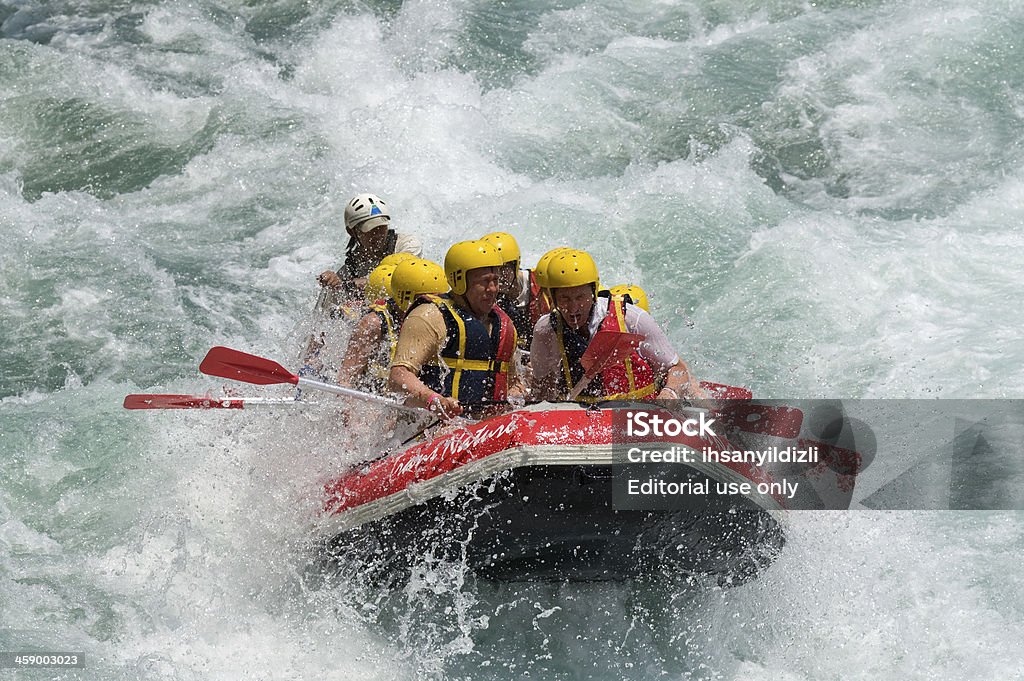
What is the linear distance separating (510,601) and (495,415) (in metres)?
1.05

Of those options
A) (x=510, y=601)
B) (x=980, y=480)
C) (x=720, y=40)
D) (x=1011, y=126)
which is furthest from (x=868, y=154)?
(x=510, y=601)

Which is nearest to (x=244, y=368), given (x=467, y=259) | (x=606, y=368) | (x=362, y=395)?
(x=362, y=395)

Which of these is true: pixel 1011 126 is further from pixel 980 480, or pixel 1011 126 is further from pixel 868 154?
pixel 980 480

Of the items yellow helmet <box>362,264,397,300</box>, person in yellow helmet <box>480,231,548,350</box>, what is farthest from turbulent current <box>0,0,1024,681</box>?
person in yellow helmet <box>480,231,548,350</box>

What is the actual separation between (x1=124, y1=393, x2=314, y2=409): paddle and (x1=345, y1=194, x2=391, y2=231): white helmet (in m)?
1.39

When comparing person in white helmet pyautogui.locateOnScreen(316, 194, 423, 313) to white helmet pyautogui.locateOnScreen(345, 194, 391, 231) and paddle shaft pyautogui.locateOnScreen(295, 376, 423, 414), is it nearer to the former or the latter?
white helmet pyautogui.locateOnScreen(345, 194, 391, 231)

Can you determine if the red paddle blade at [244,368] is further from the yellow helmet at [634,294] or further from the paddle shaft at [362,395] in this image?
the yellow helmet at [634,294]

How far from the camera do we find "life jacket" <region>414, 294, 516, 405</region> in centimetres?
522

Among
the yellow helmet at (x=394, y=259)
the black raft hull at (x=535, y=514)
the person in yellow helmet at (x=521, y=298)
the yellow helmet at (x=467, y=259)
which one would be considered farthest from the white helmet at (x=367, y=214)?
the black raft hull at (x=535, y=514)

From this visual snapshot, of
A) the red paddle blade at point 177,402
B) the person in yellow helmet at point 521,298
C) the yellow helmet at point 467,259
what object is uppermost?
the yellow helmet at point 467,259

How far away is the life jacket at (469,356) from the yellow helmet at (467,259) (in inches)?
5.4

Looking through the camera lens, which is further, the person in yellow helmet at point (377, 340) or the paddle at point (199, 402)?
the person in yellow helmet at point (377, 340)

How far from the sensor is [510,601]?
571 cm

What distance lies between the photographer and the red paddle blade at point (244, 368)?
212 inches
